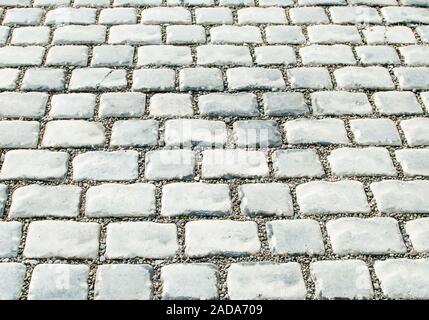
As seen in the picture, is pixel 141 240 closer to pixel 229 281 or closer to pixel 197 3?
pixel 229 281

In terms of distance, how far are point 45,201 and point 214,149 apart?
86 centimetres

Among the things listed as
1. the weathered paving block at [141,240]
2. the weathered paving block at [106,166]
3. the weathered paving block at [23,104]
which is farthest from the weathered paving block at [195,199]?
the weathered paving block at [23,104]

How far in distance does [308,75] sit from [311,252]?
4.48 feet

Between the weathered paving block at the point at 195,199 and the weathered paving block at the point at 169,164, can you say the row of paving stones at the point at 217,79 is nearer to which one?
the weathered paving block at the point at 169,164

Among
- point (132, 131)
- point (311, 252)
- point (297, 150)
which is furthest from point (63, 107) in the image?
point (311, 252)

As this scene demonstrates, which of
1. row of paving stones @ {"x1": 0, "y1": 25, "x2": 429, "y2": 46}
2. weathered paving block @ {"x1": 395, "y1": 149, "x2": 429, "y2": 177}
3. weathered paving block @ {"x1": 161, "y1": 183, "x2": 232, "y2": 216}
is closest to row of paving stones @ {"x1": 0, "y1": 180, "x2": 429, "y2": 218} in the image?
weathered paving block @ {"x1": 161, "y1": 183, "x2": 232, "y2": 216}

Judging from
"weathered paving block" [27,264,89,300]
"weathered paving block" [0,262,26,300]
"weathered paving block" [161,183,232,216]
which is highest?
"weathered paving block" [0,262,26,300]

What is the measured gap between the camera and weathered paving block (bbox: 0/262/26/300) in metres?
2.77

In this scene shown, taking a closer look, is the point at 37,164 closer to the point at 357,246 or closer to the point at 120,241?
the point at 120,241

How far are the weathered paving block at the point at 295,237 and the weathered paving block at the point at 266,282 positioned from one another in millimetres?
85

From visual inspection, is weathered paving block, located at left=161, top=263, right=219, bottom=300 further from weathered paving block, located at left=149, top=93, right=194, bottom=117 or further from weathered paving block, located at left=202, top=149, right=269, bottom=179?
weathered paving block, located at left=149, top=93, right=194, bottom=117

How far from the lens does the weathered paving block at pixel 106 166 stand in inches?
131

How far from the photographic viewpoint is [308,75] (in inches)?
159

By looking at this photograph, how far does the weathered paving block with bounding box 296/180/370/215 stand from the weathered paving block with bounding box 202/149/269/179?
9.1 inches
